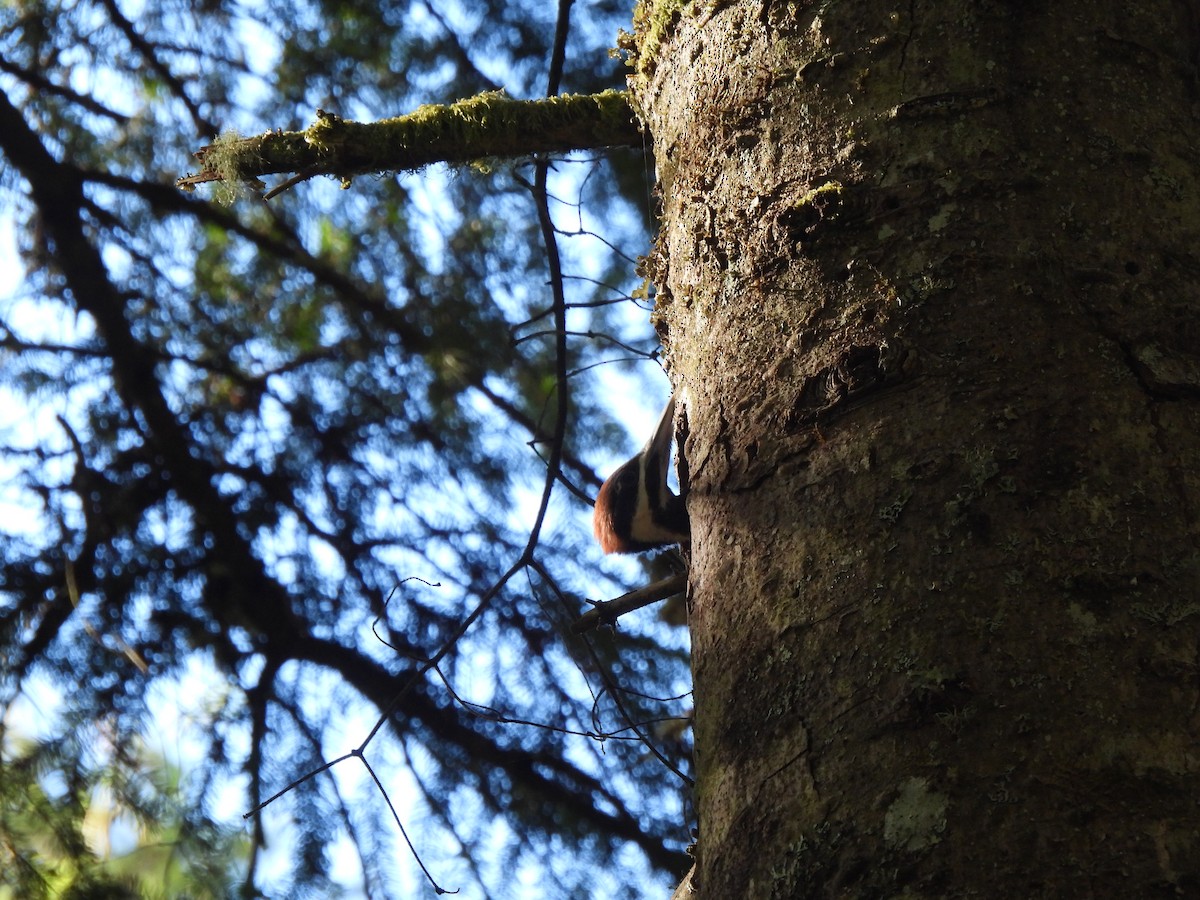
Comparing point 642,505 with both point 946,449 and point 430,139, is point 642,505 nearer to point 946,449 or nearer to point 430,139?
point 430,139

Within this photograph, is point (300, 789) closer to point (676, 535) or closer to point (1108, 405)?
point (676, 535)

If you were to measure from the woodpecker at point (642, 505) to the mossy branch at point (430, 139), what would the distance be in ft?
3.12

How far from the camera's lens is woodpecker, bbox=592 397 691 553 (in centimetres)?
288

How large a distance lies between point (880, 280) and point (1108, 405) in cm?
27

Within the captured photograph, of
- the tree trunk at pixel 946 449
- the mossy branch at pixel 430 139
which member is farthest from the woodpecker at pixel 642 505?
the tree trunk at pixel 946 449

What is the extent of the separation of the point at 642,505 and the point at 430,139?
1.38 m

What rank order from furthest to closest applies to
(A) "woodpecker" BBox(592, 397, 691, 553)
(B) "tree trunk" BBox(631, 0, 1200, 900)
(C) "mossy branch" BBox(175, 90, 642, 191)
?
(A) "woodpecker" BBox(592, 397, 691, 553) → (C) "mossy branch" BBox(175, 90, 642, 191) → (B) "tree trunk" BBox(631, 0, 1200, 900)

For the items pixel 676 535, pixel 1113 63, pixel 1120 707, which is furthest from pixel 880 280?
pixel 676 535

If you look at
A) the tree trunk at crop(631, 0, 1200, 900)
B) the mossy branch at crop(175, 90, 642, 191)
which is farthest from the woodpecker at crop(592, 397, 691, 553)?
the tree trunk at crop(631, 0, 1200, 900)

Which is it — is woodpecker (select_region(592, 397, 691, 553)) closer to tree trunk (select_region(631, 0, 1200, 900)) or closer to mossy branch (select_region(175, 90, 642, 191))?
mossy branch (select_region(175, 90, 642, 191))

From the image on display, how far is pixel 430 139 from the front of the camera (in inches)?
76.5

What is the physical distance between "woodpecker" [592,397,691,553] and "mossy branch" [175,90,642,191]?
0.95 metres

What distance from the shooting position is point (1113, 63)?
1290 millimetres

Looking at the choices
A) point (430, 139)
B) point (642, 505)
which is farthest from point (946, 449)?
point (642, 505)
